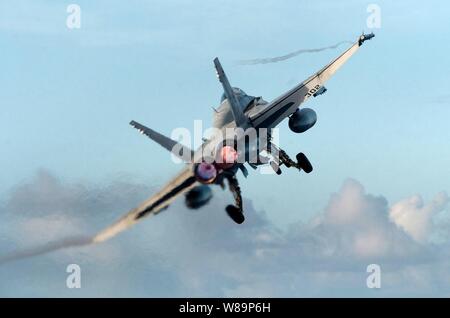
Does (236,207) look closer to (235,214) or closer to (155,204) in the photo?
(235,214)

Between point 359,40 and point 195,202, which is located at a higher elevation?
point 359,40

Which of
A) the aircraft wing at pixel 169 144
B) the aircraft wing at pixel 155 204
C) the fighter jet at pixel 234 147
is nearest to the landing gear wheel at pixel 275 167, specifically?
the fighter jet at pixel 234 147

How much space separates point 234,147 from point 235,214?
5733mm

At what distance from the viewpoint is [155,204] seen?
54625 mm

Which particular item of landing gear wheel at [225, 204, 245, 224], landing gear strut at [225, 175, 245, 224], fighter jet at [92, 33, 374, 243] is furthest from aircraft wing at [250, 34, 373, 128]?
landing gear wheel at [225, 204, 245, 224]

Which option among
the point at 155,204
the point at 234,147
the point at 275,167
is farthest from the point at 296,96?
the point at 155,204

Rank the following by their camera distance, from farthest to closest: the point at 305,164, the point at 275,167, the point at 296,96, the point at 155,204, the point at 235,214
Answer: the point at 305,164 → the point at 275,167 → the point at 296,96 → the point at 235,214 → the point at 155,204

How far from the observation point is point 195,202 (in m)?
51.4

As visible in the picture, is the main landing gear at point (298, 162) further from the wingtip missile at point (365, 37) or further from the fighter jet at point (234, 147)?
the wingtip missile at point (365, 37)

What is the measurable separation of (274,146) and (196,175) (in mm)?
10916
